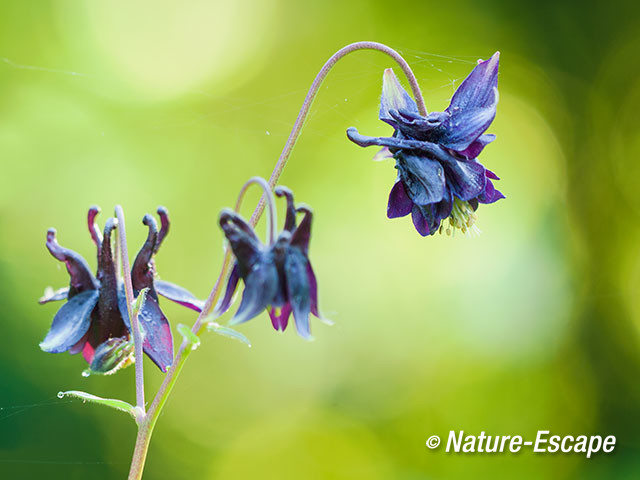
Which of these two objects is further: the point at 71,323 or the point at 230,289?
the point at 71,323

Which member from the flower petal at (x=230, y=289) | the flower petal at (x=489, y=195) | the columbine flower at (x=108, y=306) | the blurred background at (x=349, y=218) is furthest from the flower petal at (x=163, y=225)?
the blurred background at (x=349, y=218)

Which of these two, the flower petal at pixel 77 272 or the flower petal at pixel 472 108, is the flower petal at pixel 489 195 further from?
the flower petal at pixel 77 272

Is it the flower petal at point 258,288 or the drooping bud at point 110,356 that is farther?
the drooping bud at point 110,356

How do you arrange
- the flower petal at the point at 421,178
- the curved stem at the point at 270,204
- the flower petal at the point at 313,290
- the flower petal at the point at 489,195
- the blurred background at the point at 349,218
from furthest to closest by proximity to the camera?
the blurred background at the point at 349,218 < the flower petal at the point at 489,195 < the flower petal at the point at 421,178 < the flower petal at the point at 313,290 < the curved stem at the point at 270,204

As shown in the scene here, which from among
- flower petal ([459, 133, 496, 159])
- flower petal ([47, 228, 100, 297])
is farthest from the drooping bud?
flower petal ([459, 133, 496, 159])

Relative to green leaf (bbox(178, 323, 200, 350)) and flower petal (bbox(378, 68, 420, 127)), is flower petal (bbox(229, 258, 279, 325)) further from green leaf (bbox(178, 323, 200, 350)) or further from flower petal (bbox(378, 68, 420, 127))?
flower petal (bbox(378, 68, 420, 127))

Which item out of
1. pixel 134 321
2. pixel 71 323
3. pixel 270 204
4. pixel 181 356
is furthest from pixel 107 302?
pixel 270 204

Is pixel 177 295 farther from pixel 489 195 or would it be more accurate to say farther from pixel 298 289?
pixel 489 195
